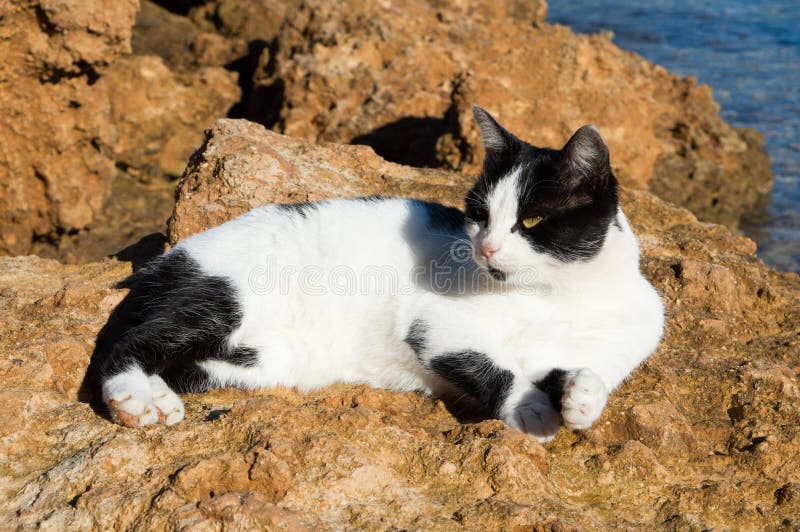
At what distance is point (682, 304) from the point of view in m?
3.89

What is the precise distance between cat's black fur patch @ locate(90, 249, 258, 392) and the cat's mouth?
3.67ft

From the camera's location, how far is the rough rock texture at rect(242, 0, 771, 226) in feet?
20.0

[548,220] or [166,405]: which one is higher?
[548,220]

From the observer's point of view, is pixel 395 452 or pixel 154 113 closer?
pixel 395 452

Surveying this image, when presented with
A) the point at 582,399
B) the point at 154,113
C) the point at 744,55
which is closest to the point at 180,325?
the point at 582,399

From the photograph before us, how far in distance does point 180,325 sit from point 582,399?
1.70 metres

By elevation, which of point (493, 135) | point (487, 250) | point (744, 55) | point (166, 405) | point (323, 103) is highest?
point (493, 135)

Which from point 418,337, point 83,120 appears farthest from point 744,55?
point 418,337

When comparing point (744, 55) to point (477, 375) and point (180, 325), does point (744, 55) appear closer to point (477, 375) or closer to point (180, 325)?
point (477, 375)

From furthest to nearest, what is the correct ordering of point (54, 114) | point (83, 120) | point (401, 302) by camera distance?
point (83, 120) → point (54, 114) → point (401, 302)

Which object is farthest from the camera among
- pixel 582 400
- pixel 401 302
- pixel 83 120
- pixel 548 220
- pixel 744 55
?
pixel 744 55

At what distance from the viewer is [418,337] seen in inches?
126

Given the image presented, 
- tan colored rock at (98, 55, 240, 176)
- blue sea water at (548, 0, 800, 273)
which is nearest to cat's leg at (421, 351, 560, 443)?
tan colored rock at (98, 55, 240, 176)

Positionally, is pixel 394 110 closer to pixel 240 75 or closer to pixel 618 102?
pixel 618 102
